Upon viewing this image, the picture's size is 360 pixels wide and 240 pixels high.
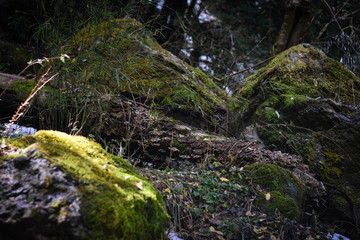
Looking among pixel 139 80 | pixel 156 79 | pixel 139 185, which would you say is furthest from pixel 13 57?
pixel 139 185


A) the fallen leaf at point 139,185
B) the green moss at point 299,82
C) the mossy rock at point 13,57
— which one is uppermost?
the green moss at point 299,82

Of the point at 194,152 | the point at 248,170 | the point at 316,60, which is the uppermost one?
the point at 316,60

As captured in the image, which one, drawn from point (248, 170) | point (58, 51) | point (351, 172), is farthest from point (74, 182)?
point (351, 172)

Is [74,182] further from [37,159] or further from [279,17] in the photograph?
[279,17]

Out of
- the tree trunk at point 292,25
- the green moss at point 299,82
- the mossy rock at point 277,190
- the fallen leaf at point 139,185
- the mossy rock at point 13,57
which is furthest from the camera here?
the tree trunk at point 292,25

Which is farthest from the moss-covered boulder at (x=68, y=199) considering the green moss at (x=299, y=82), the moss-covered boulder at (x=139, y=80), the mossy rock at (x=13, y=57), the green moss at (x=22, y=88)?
the mossy rock at (x=13, y=57)

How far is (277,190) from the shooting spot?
259 cm

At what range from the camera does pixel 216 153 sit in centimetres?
330

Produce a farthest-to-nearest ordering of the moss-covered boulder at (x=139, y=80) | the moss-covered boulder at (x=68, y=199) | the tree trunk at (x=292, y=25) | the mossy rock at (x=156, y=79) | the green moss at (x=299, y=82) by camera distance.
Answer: the tree trunk at (x=292, y=25) < the green moss at (x=299, y=82) < the mossy rock at (x=156, y=79) < the moss-covered boulder at (x=139, y=80) < the moss-covered boulder at (x=68, y=199)

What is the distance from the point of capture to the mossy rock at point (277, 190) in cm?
241

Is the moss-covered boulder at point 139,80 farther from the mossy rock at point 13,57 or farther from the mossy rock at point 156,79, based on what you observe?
A: the mossy rock at point 13,57

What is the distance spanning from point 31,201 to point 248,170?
2317 millimetres

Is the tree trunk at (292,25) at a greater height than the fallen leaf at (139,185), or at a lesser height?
greater

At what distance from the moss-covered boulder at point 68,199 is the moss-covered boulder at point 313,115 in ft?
7.43
